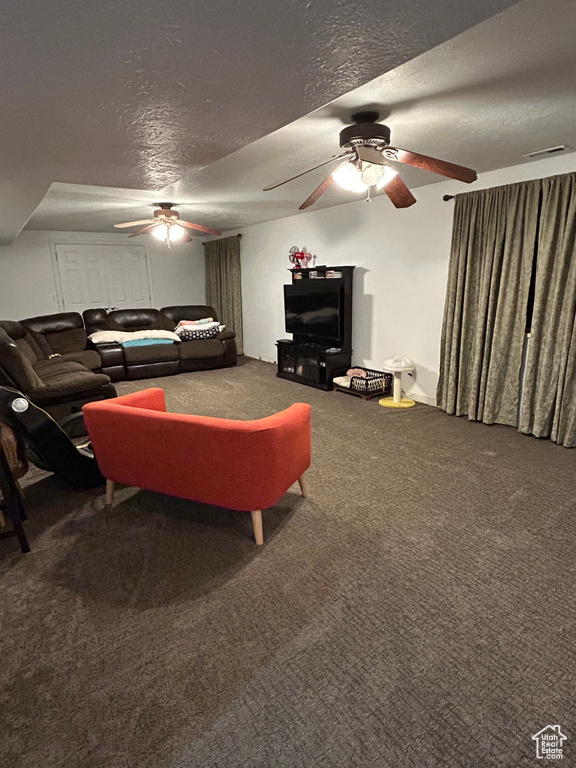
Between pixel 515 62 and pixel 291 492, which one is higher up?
pixel 515 62

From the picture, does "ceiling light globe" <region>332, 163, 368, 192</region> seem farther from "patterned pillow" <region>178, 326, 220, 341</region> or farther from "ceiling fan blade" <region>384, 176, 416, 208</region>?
"patterned pillow" <region>178, 326, 220, 341</region>

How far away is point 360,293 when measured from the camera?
541cm

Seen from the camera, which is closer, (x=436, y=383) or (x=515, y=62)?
(x=515, y=62)

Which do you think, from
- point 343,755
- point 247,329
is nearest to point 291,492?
point 343,755

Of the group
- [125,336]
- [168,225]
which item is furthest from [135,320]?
[168,225]

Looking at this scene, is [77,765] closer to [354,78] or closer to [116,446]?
[116,446]

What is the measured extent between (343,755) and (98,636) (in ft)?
3.45

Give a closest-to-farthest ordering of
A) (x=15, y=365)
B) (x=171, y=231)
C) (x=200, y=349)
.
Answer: (x=15, y=365), (x=171, y=231), (x=200, y=349)

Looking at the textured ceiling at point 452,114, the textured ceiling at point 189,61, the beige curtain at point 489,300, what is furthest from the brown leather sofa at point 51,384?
the beige curtain at point 489,300

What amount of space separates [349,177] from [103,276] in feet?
20.3

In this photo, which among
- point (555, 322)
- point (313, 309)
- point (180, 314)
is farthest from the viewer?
point (180, 314)

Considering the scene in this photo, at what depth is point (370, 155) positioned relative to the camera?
89.8 inches

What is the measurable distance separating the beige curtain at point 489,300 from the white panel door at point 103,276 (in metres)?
5.88

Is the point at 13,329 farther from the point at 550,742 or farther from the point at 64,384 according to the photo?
the point at 550,742
